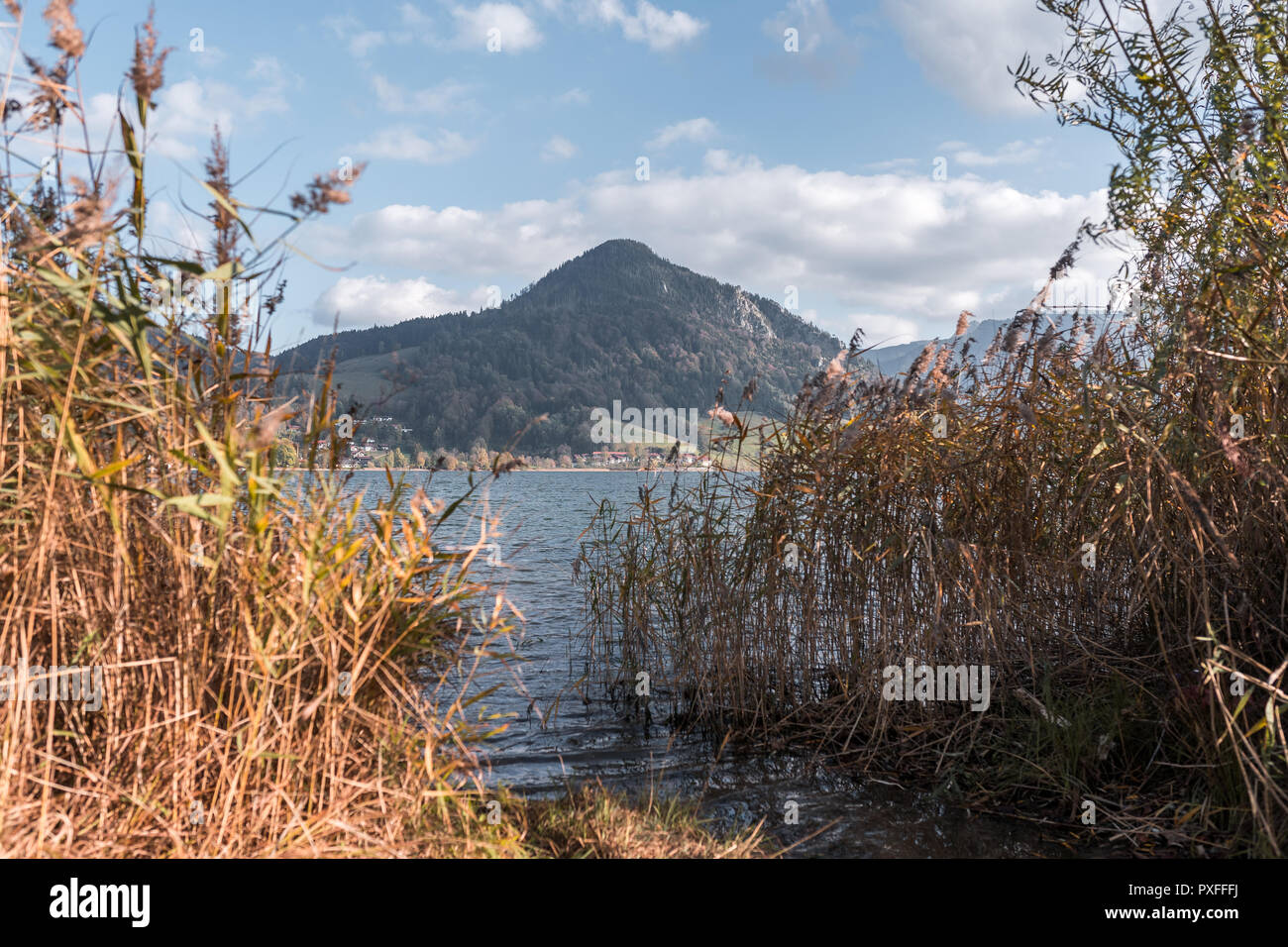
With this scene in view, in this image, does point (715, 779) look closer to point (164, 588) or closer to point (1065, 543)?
point (1065, 543)

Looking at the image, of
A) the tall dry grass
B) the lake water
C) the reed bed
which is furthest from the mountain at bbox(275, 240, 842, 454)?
the tall dry grass

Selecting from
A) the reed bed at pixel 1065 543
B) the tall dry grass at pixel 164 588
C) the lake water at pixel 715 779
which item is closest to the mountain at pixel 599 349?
the lake water at pixel 715 779

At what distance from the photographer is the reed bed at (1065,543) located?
3.90 metres

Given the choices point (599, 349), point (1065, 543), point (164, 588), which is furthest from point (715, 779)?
point (599, 349)

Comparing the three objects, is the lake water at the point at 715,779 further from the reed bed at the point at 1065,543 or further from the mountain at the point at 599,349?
the mountain at the point at 599,349

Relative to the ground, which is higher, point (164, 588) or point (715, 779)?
point (164, 588)

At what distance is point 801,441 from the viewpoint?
5691 millimetres

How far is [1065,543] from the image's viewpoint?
491 cm

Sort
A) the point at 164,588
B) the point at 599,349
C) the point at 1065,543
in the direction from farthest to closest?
the point at 599,349
the point at 1065,543
the point at 164,588

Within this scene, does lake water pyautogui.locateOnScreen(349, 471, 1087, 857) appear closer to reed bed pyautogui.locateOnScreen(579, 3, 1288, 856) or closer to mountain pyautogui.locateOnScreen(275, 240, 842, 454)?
reed bed pyautogui.locateOnScreen(579, 3, 1288, 856)

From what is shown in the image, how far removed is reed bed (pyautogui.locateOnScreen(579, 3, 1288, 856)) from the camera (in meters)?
3.90
